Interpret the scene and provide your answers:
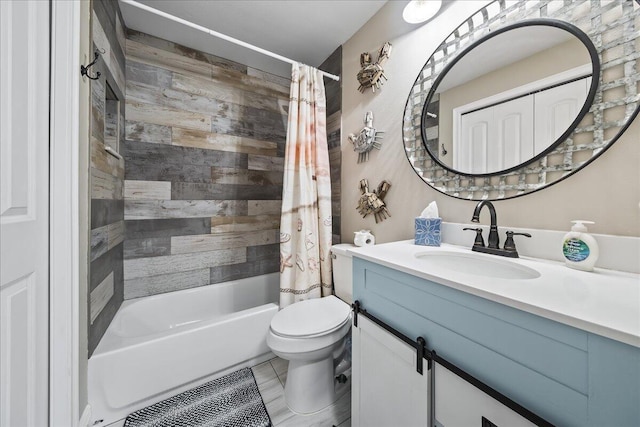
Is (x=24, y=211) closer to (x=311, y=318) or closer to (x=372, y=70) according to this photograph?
(x=311, y=318)

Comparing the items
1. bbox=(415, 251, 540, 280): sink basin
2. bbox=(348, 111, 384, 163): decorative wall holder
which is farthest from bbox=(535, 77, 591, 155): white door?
bbox=(348, 111, 384, 163): decorative wall holder

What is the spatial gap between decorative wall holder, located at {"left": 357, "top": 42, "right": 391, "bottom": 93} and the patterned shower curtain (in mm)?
350

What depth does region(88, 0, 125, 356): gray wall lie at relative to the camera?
1178 mm

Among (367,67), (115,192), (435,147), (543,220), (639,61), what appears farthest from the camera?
(367,67)

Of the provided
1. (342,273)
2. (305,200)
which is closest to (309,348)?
(342,273)

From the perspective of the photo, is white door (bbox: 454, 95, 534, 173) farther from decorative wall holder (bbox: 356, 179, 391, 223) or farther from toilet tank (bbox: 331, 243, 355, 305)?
toilet tank (bbox: 331, 243, 355, 305)

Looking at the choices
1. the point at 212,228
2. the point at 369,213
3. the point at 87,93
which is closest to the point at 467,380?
the point at 369,213

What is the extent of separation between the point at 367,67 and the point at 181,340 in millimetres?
2158

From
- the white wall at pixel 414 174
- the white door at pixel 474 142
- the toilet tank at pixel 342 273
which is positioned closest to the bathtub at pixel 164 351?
the toilet tank at pixel 342 273

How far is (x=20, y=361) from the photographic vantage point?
0.74 meters

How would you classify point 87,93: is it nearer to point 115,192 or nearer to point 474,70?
point 115,192

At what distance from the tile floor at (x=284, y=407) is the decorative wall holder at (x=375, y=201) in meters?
1.10

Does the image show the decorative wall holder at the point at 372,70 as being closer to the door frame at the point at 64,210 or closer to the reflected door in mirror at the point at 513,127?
the reflected door in mirror at the point at 513,127

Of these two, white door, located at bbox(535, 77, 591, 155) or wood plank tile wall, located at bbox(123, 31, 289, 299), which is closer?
white door, located at bbox(535, 77, 591, 155)
